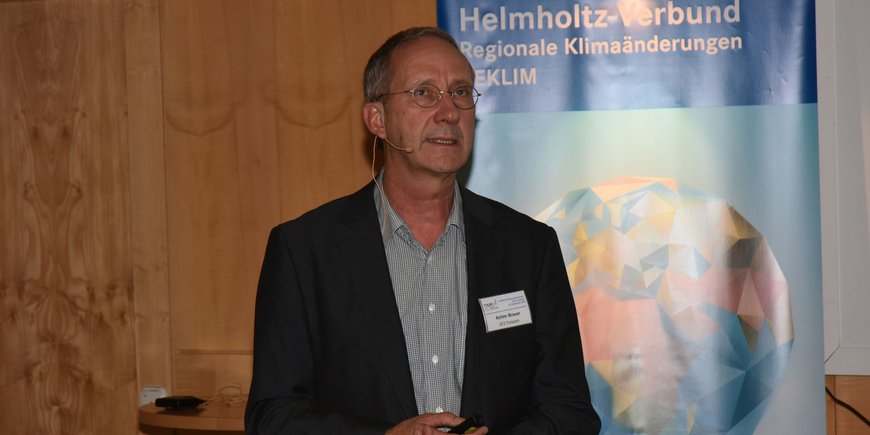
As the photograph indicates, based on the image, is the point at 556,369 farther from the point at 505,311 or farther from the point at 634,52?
the point at 634,52

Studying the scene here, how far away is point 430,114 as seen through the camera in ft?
7.47

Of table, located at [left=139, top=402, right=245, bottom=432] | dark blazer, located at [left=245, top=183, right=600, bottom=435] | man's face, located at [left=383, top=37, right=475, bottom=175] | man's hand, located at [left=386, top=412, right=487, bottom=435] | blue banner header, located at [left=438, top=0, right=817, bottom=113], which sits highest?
blue banner header, located at [left=438, top=0, right=817, bottom=113]

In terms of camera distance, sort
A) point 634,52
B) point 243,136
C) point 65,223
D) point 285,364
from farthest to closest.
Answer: point 65,223
point 243,136
point 634,52
point 285,364

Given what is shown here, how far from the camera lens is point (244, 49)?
3980 mm

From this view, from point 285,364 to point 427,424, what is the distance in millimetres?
378

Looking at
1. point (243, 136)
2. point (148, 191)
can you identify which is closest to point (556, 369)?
point (243, 136)

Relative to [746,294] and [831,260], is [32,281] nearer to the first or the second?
[746,294]

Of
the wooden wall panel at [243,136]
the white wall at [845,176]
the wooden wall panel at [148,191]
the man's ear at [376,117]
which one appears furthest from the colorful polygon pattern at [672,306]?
the wooden wall panel at [148,191]

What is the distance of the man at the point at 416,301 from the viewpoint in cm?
215

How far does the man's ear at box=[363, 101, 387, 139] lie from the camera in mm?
2400

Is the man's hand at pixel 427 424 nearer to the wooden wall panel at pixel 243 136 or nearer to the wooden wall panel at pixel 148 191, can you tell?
the wooden wall panel at pixel 243 136

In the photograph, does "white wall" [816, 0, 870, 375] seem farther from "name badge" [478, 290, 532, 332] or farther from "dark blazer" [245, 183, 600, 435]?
"name badge" [478, 290, 532, 332]

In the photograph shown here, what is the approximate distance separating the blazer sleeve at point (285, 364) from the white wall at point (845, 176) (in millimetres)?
2241

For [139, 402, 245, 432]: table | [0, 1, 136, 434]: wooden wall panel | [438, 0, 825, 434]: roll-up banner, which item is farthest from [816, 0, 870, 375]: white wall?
[0, 1, 136, 434]: wooden wall panel
